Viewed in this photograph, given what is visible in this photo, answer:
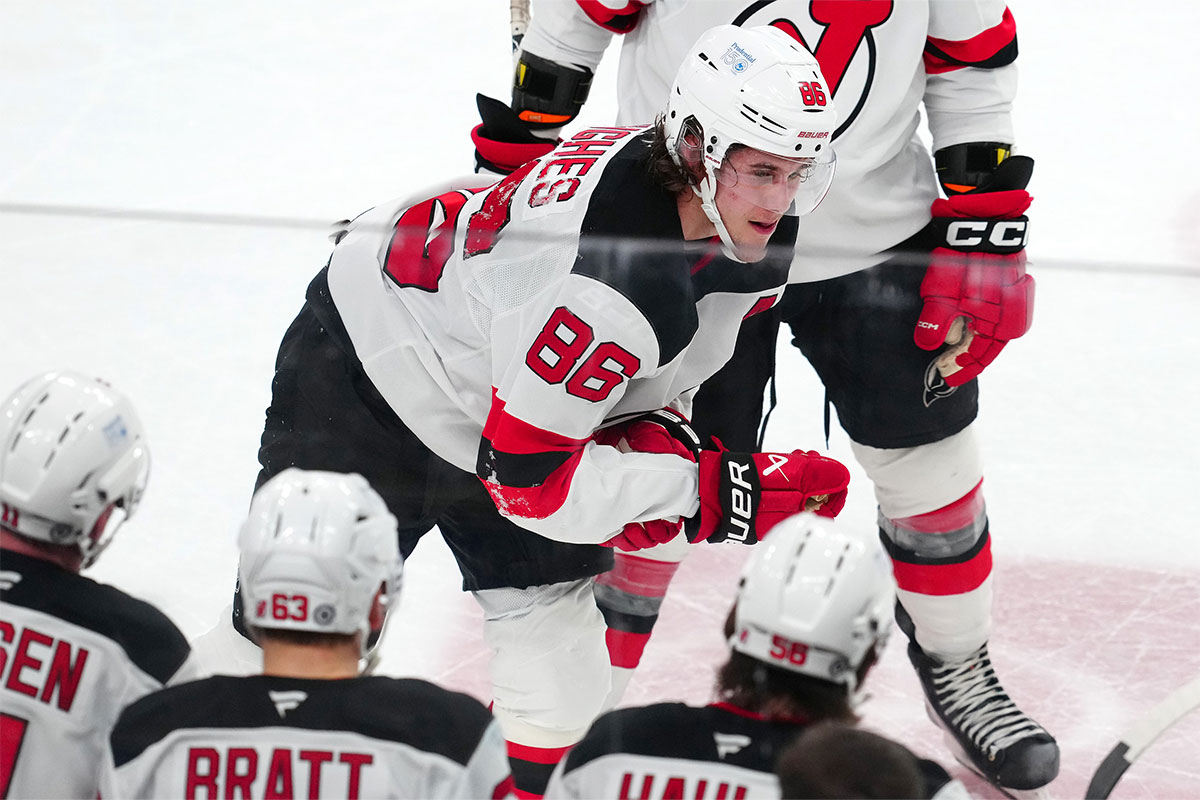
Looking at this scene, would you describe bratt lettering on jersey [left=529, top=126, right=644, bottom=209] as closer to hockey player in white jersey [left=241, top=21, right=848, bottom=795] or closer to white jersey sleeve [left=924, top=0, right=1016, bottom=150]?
hockey player in white jersey [left=241, top=21, right=848, bottom=795]

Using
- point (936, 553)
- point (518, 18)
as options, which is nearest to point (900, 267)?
point (936, 553)

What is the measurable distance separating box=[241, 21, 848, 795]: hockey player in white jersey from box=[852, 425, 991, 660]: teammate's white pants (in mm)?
419

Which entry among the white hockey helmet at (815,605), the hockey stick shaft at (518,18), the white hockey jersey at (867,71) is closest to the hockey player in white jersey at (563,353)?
the white hockey jersey at (867,71)

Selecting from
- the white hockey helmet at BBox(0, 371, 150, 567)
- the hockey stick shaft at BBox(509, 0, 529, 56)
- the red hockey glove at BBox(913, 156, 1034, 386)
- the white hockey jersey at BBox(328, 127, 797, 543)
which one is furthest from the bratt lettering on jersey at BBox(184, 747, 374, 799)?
the hockey stick shaft at BBox(509, 0, 529, 56)

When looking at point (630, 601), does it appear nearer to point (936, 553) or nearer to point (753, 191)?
point (936, 553)

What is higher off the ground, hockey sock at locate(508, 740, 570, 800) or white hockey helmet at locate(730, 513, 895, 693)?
white hockey helmet at locate(730, 513, 895, 693)

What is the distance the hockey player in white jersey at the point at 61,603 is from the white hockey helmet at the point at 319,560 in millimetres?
139

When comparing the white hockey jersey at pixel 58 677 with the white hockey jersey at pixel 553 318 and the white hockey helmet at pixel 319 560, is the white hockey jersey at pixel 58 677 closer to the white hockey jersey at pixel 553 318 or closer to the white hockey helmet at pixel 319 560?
the white hockey helmet at pixel 319 560

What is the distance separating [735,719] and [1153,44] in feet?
11.8

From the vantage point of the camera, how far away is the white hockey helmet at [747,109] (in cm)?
150

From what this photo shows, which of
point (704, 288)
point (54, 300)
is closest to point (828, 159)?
point (704, 288)

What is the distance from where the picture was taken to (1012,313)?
179cm

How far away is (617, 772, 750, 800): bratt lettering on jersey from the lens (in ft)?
3.60

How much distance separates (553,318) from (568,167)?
20 cm
